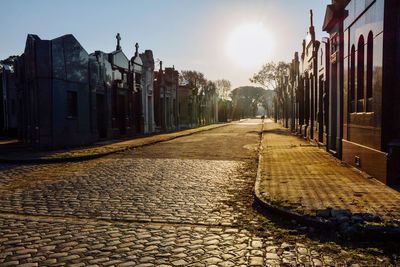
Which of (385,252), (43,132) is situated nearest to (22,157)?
(43,132)

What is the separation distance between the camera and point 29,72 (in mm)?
19656

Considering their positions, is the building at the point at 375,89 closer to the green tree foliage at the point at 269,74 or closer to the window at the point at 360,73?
the window at the point at 360,73

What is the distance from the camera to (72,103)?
2128 centimetres

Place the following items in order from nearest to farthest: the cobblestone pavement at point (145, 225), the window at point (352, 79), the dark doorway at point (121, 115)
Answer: the cobblestone pavement at point (145, 225) → the window at point (352, 79) → the dark doorway at point (121, 115)

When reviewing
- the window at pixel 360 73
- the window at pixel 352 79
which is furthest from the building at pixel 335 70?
the window at pixel 360 73

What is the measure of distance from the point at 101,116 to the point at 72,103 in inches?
176

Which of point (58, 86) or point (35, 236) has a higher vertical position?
point (58, 86)

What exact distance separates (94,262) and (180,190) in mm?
4395

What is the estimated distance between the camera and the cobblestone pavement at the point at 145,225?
15.1 ft

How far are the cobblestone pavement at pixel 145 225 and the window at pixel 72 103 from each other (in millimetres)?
10150

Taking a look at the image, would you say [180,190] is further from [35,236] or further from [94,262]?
[94,262]

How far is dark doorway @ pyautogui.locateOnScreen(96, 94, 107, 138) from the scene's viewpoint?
2517 cm

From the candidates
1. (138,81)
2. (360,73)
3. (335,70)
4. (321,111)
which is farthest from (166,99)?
(360,73)

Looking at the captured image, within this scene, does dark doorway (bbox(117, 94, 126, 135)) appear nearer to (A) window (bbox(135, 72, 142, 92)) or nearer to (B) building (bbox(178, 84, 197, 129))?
(A) window (bbox(135, 72, 142, 92))
